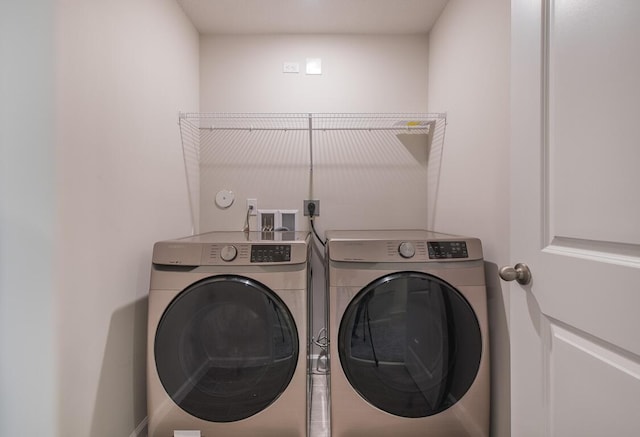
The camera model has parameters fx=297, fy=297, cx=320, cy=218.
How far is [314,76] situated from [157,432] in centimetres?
209

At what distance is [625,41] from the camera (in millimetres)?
594

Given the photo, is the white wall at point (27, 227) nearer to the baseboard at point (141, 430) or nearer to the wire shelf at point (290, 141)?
the baseboard at point (141, 430)

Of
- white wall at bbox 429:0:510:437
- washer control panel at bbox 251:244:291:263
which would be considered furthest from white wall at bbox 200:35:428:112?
washer control panel at bbox 251:244:291:263

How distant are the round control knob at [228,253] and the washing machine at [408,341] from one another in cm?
41

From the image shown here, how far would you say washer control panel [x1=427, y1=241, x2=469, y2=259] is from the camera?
124 centimetres

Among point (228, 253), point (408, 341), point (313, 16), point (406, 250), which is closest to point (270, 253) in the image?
point (228, 253)

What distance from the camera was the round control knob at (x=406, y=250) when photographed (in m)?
1.23

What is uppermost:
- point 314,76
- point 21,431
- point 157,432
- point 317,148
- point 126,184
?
point 314,76

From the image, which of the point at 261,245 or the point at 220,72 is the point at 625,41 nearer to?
the point at 261,245

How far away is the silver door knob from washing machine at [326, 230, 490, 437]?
365 millimetres

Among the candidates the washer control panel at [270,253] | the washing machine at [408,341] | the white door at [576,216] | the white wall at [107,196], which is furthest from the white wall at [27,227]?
the white door at [576,216]

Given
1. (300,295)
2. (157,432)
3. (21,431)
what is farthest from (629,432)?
(21,431)

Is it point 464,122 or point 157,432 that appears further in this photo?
point 464,122

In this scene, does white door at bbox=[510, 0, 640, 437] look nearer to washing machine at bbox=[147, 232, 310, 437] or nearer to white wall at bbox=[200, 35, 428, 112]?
washing machine at bbox=[147, 232, 310, 437]
